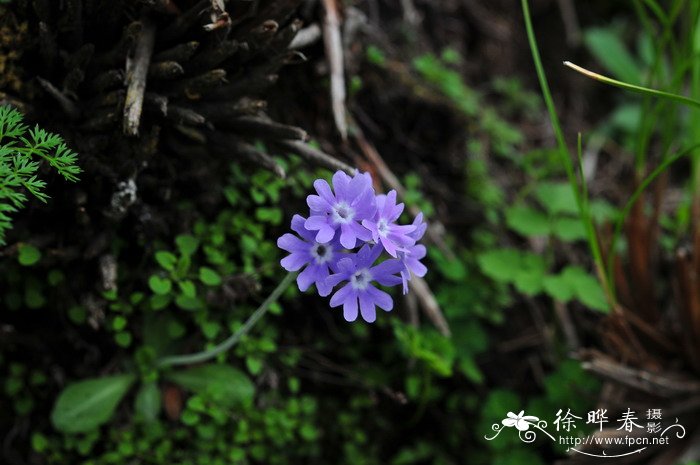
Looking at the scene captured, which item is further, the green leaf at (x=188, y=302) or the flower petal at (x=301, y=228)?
the green leaf at (x=188, y=302)

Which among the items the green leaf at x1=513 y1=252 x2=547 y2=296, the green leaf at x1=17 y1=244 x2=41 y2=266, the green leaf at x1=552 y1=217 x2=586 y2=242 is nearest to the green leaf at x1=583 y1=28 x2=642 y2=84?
the green leaf at x1=552 y1=217 x2=586 y2=242

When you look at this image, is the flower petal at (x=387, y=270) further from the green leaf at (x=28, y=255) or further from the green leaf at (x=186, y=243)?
the green leaf at (x=28, y=255)

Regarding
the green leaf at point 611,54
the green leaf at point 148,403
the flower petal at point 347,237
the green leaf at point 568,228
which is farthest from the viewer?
the green leaf at point 611,54

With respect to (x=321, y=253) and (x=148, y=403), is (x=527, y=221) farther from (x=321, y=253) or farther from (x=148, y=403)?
(x=148, y=403)

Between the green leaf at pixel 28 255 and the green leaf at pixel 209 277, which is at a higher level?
the green leaf at pixel 28 255

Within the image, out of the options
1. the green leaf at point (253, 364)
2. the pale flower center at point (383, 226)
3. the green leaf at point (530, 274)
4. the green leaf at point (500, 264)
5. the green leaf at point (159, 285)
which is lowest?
the green leaf at point (530, 274)

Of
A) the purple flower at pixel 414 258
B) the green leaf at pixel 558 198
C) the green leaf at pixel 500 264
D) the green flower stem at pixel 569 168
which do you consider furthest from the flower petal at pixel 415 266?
the green leaf at pixel 558 198

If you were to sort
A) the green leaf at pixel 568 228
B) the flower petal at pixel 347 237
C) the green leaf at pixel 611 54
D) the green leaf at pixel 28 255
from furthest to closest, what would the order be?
the green leaf at pixel 611 54
the green leaf at pixel 568 228
the green leaf at pixel 28 255
the flower petal at pixel 347 237

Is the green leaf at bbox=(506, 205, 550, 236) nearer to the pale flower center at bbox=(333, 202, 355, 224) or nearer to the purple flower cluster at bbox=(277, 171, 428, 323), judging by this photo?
the purple flower cluster at bbox=(277, 171, 428, 323)
